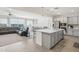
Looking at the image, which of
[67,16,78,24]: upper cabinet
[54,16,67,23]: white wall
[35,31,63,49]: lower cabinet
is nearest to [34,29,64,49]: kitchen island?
[35,31,63,49]: lower cabinet

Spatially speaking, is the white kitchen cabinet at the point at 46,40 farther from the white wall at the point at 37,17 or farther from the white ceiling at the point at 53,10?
the white ceiling at the point at 53,10

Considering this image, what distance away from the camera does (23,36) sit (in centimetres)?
225

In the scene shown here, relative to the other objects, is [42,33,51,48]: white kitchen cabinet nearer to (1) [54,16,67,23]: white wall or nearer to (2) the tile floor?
(2) the tile floor

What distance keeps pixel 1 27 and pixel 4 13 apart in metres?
0.36

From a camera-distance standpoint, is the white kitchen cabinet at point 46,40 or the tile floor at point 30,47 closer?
the tile floor at point 30,47

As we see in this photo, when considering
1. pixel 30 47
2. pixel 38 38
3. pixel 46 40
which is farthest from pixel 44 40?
pixel 30 47

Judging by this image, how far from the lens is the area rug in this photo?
2.07m

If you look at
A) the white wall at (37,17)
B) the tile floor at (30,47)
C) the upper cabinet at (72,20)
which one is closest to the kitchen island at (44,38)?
the tile floor at (30,47)

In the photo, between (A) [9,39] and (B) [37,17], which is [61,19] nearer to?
(B) [37,17]

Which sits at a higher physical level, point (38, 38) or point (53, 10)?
point (53, 10)

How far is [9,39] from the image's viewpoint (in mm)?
2109

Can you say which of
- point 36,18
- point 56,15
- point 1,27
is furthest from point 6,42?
point 56,15

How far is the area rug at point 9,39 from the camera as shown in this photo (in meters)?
→ 2.07
